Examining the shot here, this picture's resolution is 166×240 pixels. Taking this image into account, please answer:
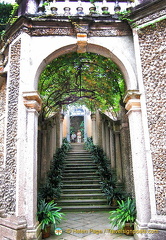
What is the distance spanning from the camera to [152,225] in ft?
11.4

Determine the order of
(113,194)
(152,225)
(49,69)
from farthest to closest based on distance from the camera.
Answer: (113,194), (49,69), (152,225)

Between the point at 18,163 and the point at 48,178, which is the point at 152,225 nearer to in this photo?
the point at 18,163

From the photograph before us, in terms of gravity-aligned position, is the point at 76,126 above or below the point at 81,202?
above

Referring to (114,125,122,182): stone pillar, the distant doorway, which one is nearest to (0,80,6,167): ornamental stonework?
(114,125,122,182): stone pillar

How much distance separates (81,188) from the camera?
7.75 metres

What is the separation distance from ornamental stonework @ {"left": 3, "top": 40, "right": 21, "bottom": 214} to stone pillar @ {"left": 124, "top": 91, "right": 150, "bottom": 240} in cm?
233

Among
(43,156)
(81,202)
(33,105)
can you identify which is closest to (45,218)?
(33,105)

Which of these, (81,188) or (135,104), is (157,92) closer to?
(135,104)

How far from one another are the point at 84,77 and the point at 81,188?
4130 mm

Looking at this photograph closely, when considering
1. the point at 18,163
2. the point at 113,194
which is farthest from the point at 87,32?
the point at 113,194

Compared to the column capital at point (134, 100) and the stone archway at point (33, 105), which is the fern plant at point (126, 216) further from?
the column capital at point (134, 100)

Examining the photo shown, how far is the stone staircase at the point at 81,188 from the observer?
6.68m

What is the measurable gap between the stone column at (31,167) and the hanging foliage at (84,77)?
5.72 ft

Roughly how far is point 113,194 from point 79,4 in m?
5.49
